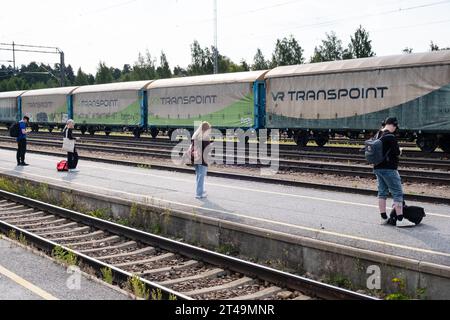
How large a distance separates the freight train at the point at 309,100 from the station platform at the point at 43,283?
1450 centimetres

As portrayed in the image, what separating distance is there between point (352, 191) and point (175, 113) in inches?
710

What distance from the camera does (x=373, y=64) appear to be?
62.0ft

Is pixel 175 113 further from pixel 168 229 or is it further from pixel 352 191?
pixel 168 229

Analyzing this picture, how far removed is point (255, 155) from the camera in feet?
64.3

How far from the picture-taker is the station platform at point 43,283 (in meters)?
5.48

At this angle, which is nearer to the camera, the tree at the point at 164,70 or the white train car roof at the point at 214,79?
the white train car roof at the point at 214,79

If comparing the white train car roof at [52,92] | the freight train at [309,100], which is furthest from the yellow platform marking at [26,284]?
the white train car roof at [52,92]

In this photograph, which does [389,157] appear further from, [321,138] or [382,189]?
[321,138]

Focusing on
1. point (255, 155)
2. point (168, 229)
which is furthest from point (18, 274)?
point (255, 155)

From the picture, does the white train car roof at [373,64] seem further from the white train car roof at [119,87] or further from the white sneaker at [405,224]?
the white train car roof at [119,87]

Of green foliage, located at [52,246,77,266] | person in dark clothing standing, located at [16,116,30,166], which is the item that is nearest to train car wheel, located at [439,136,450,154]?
person in dark clothing standing, located at [16,116,30,166]

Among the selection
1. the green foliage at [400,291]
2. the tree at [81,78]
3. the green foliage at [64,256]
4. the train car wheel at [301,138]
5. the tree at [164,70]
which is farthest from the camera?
the tree at [81,78]

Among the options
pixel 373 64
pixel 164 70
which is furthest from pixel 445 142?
pixel 164 70
